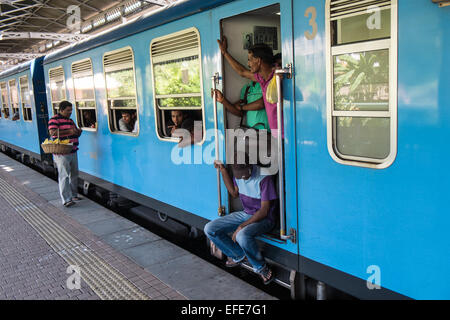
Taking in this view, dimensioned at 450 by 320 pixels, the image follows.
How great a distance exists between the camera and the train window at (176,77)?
406 cm

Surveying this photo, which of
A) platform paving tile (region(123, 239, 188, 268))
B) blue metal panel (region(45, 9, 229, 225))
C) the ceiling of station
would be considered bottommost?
platform paving tile (region(123, 239, 188, 268))

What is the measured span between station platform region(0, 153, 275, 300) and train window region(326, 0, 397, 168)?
1.43 metres

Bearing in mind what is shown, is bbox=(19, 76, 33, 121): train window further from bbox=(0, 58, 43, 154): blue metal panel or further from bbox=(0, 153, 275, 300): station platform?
bbox=(0, 153, 275, 300): station platform

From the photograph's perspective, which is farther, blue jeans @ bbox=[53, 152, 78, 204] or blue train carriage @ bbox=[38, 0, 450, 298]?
blue jeans @ bbox=[53, 152, 78, 204]

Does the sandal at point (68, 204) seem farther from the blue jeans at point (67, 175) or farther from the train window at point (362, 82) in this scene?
the train window at point (362, 82)

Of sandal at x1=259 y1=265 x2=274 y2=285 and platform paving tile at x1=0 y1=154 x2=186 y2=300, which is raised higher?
sandal at x1=259 y1=265 x2=274 y2=285

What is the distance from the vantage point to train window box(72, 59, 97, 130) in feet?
21.4

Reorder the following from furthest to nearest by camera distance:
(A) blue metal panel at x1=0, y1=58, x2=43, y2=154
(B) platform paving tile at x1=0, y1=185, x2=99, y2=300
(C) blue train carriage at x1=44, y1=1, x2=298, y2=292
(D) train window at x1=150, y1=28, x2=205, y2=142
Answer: (A) blue metal panel at x1=0, y1=58, x2=43, y2=154, (D) train window at x1=150, y1=28, x2=205, y2=142, (C) blue train carriage at x1=44, y1=1, x2=298, y2=292, (B) platform paving tile at x1=0, y1=185, x2=99, y2=300

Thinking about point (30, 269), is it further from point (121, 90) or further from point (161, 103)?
point (121, 90)

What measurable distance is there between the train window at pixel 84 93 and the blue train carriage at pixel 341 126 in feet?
7.85

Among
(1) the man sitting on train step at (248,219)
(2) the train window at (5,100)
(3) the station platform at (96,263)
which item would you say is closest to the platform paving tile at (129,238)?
(3) the station platform at (96,263)

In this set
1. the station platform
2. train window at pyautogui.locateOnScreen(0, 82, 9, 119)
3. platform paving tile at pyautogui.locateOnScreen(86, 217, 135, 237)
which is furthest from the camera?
train window at pyautogui.locateOnScreen(0, 82, 9, 119)

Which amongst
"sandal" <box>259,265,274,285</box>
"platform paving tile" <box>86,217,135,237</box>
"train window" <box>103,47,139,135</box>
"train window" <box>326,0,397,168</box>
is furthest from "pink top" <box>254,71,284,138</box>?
"platform paving tile" <box>86,217,135,237</box>

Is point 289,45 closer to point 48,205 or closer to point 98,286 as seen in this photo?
point 98,286
